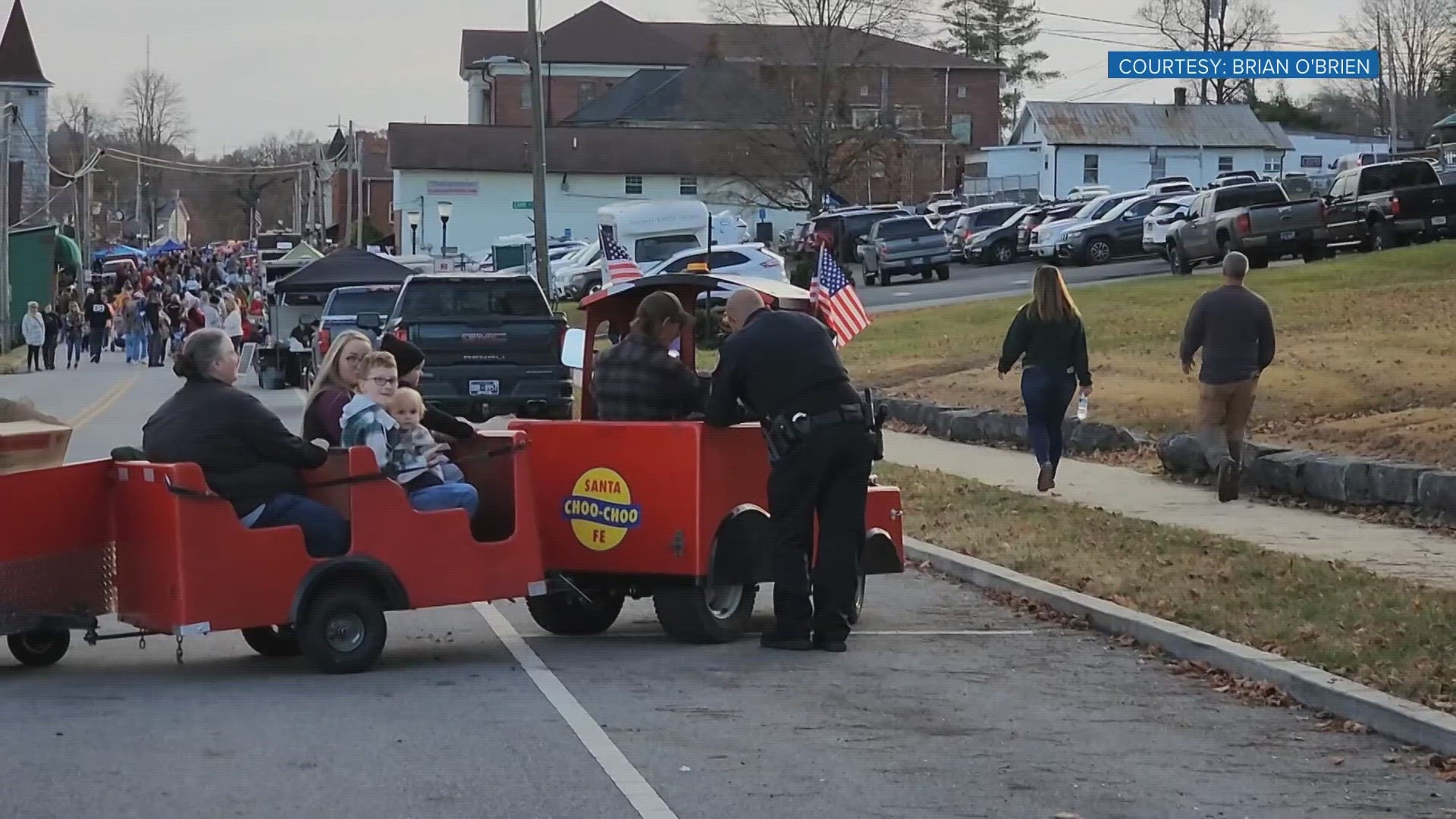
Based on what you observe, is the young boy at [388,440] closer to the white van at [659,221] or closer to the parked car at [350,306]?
the parked car at [350,306]

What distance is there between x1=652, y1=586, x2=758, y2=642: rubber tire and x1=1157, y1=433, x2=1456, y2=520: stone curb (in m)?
6.19

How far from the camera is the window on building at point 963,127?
110m

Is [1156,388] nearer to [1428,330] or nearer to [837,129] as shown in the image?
[1428,330]

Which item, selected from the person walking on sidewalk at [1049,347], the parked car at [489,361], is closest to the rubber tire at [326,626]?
the person walking on sidewalk at [1049,347]

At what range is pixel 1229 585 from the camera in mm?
11484

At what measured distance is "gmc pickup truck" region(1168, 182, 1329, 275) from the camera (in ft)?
135

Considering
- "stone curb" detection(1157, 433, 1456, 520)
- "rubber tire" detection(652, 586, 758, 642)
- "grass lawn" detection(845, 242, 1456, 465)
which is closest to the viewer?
"rubber tire" detection(652, 586, 758, 642)

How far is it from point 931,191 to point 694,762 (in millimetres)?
89633

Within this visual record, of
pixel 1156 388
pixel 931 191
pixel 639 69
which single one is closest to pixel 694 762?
pixel 1156 388

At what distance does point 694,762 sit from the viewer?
748 cm

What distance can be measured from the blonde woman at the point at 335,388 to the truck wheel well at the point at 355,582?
1032 mm

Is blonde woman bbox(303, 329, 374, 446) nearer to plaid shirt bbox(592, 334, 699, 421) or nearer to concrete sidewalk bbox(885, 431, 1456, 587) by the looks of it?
plaid shirt bbox(592, 334, 699, 421)

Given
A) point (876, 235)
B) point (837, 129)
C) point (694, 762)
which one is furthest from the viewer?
point (837, 129)

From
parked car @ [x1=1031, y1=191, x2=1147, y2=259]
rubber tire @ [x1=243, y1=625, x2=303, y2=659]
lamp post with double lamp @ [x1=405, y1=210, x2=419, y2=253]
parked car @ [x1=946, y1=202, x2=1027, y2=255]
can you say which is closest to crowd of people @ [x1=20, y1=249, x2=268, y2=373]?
parked car @ [x1=1031, y1=191, x2=1147, y2=259]
